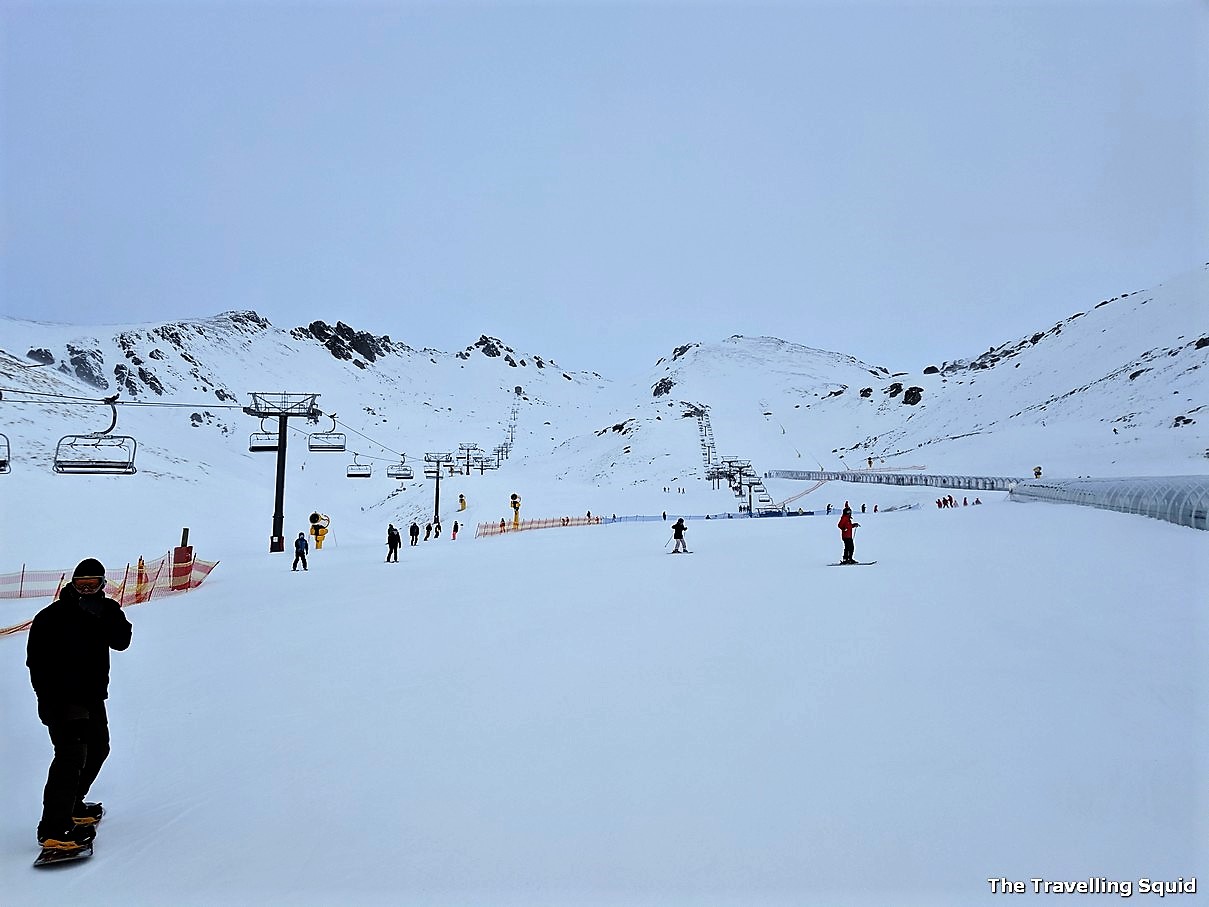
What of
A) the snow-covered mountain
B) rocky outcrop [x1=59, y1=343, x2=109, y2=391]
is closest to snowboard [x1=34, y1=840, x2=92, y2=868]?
the snow-covered mountain

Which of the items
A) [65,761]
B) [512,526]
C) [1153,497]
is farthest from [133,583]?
[1153,497]

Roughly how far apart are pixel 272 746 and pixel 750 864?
15.7ft

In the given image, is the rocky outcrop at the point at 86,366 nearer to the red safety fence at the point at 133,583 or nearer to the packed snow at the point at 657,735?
the red safety fence at the point at 133,583

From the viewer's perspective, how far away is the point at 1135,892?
4430 mm

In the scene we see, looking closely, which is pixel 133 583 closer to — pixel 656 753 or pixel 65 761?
pixel 65 761

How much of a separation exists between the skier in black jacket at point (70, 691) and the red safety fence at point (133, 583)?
12913mm

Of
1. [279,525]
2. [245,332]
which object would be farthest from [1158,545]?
[245,332]

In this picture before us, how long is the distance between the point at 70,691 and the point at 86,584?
2.36 ft

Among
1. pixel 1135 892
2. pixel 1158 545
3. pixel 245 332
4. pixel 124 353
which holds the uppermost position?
pixel 245 332

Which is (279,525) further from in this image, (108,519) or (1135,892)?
(1135,892)

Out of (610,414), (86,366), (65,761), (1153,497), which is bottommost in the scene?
(65,761)

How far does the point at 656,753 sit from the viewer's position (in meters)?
6.34

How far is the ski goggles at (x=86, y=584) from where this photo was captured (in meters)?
5.01

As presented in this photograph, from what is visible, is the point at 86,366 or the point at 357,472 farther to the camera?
the point at 86,366
